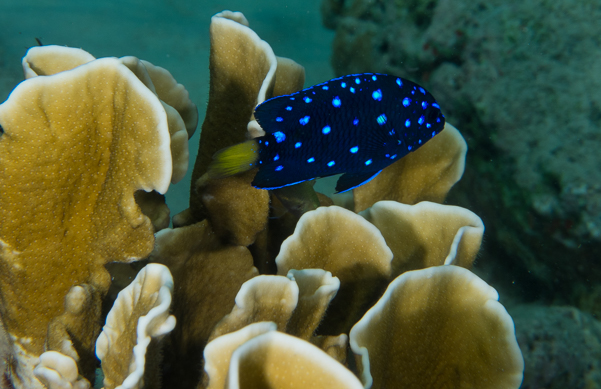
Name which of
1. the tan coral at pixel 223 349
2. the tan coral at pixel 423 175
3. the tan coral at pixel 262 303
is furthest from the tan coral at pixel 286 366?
the tan coral at pixel 423 175

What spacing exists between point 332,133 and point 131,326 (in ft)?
3.08

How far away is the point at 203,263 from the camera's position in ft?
5.52

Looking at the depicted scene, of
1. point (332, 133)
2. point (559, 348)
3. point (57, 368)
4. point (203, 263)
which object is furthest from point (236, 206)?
point (559, 348)

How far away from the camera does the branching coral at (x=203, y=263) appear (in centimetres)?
111

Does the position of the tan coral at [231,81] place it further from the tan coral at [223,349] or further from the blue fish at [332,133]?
the tan coral at [223,349]

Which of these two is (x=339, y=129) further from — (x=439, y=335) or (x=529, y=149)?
(x=529, y=149)

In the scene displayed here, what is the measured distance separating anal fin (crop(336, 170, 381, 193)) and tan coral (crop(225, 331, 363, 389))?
0.75 meters

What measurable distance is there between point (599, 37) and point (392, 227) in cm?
309

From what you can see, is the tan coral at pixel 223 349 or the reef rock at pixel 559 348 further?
the reef rock at pixel 559 348

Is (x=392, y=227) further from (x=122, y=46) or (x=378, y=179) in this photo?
(x=122, y=46)

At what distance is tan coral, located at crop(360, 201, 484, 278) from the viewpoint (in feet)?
5.53

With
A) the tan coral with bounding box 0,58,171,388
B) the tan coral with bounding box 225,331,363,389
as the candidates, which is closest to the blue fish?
the tan coral with bounding box 0,58,171,388

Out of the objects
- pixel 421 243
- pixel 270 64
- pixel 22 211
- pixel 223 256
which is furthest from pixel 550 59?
pixel 22 211

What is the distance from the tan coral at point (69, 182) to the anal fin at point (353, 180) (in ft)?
2.20
